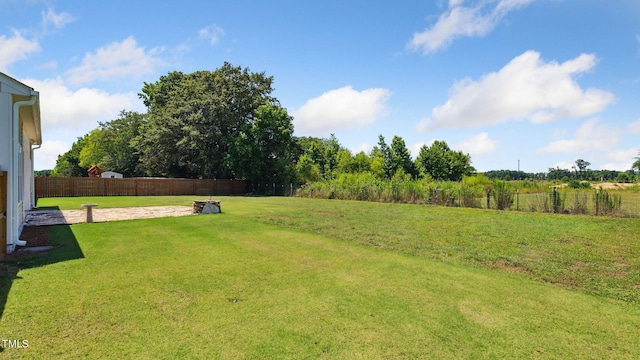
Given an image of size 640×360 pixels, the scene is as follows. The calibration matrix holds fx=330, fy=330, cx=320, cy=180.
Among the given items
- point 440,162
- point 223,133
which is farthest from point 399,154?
point 223,133

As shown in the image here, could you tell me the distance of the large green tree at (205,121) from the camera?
29875 mm

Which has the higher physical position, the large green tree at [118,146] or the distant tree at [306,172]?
the large green tree at [118,146]

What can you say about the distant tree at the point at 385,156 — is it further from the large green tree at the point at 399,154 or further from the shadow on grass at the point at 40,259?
the shadow on grass at the point at 40,259

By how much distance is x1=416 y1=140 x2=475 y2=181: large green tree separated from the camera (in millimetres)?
45188

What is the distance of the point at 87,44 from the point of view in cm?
1065

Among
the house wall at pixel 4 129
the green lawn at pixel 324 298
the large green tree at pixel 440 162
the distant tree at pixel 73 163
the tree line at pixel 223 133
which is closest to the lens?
the green lawn at pixel 324 298

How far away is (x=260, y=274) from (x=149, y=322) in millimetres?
1877

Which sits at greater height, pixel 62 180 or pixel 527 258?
pixel 62 180

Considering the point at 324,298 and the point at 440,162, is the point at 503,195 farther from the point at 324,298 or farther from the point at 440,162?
the point at 440,162

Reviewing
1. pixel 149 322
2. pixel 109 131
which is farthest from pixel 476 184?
pixel 109 131

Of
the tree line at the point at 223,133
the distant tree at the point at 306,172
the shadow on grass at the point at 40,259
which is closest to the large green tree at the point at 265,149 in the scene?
the tree line at the point at 223,133

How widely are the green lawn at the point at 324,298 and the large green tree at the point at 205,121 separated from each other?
23.4 metres

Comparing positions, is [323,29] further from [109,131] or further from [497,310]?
[109,131]

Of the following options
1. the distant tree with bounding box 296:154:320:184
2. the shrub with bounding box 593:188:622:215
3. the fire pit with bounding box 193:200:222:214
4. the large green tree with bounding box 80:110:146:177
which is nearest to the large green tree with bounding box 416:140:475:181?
the distant tree with bounding box 296:154:320:184
